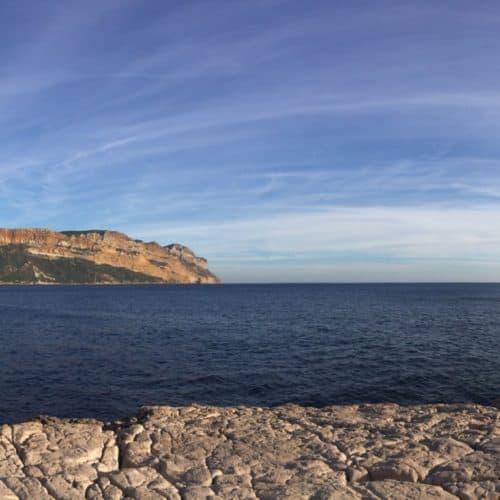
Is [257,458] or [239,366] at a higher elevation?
[257,458]

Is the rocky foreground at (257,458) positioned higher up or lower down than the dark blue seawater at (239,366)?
higher up

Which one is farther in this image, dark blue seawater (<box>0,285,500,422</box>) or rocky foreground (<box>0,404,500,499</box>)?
dark blue seawater (<box>0,285,500,422</box>)

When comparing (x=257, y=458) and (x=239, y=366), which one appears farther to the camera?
(x=239, y=366)

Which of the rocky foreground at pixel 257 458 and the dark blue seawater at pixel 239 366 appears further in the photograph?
the dark blue seawater at pixel 239 366

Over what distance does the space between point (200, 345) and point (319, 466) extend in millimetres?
30900

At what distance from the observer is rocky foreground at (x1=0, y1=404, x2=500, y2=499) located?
9.12m

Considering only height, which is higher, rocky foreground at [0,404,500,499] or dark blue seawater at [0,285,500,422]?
rocky foreground at [0,404,500,499]

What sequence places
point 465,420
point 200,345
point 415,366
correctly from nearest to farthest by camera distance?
point 465,420 < point 415,366 < point 200,345

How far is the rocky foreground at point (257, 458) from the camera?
9.12 metres

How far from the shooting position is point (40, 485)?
9383 mm

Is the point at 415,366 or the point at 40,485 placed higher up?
the point at 40,485

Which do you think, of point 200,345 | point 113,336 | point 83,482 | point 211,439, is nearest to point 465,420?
point 211,439

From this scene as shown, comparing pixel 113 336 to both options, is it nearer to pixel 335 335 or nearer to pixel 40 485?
pixel 335 335

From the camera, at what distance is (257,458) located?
1069cm
